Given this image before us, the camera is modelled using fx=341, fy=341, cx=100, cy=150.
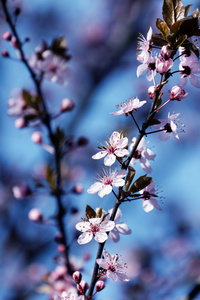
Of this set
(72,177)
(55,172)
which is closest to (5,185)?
(72,177)

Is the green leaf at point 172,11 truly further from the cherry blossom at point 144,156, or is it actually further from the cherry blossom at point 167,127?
the cherry blossom at point 144,156

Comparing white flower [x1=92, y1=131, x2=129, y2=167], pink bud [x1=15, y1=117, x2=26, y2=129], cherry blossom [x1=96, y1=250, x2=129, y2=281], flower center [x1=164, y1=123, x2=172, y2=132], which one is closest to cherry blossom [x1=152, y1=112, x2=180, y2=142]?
flower center [x1=164, y1=123, x2=172, y2=132]

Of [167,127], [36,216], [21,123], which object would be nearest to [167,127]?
[167,127]

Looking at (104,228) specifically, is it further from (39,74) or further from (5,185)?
(5,185)

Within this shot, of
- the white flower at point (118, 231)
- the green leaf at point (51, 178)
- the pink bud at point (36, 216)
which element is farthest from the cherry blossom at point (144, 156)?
the pink bud at point (36, 216)

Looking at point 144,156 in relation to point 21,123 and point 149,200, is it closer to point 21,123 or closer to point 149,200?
point 149,200
